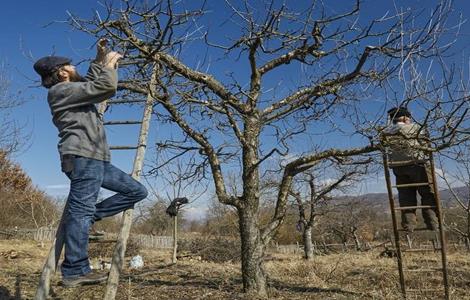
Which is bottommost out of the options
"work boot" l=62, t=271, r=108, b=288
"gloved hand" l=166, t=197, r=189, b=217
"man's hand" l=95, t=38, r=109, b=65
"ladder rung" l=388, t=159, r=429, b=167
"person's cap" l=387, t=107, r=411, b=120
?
"work boot" l=62, t=271, r=108, b=288

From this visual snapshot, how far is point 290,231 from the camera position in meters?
37.5

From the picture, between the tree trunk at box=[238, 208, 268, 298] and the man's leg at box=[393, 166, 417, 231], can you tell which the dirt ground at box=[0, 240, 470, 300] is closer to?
the tree trunk at box=[238, 208, 268, 298]

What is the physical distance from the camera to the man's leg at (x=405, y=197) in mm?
A: 6258

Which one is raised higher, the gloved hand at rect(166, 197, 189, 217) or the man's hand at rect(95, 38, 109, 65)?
the man's hand at rect(95, 38, 109, 65)

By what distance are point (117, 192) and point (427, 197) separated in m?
4.91

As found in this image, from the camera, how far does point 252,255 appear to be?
17.6 feet

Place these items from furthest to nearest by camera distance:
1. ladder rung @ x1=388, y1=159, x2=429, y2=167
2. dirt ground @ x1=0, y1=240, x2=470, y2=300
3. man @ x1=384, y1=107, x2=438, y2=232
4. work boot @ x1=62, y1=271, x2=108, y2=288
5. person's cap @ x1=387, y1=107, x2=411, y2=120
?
ladder rung @ x1=388, y1=159, x2=429, y2=167 < man @ x1=384, y1=107, x2=438, y2=232 < person's cap @ x1=387, y1=107, x2=411, y2=120 < dirt ground @ x1=0, y1=240, x2=470, y2=300 < work boot @ x1=62, y1=271, x2=108, y2=288

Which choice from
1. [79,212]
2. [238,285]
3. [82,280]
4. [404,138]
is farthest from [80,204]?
[404,138]

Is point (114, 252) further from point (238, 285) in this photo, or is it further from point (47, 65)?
point (238, 285)

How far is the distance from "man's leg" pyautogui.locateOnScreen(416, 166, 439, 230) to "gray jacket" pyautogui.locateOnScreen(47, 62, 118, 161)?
4826 mm

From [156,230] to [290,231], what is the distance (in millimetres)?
11644

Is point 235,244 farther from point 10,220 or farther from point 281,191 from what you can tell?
point 10,220

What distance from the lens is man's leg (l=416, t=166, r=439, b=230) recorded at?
622 cm

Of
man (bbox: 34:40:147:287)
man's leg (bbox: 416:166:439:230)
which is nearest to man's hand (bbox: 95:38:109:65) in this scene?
man (bbox: 34:40:147:287)
